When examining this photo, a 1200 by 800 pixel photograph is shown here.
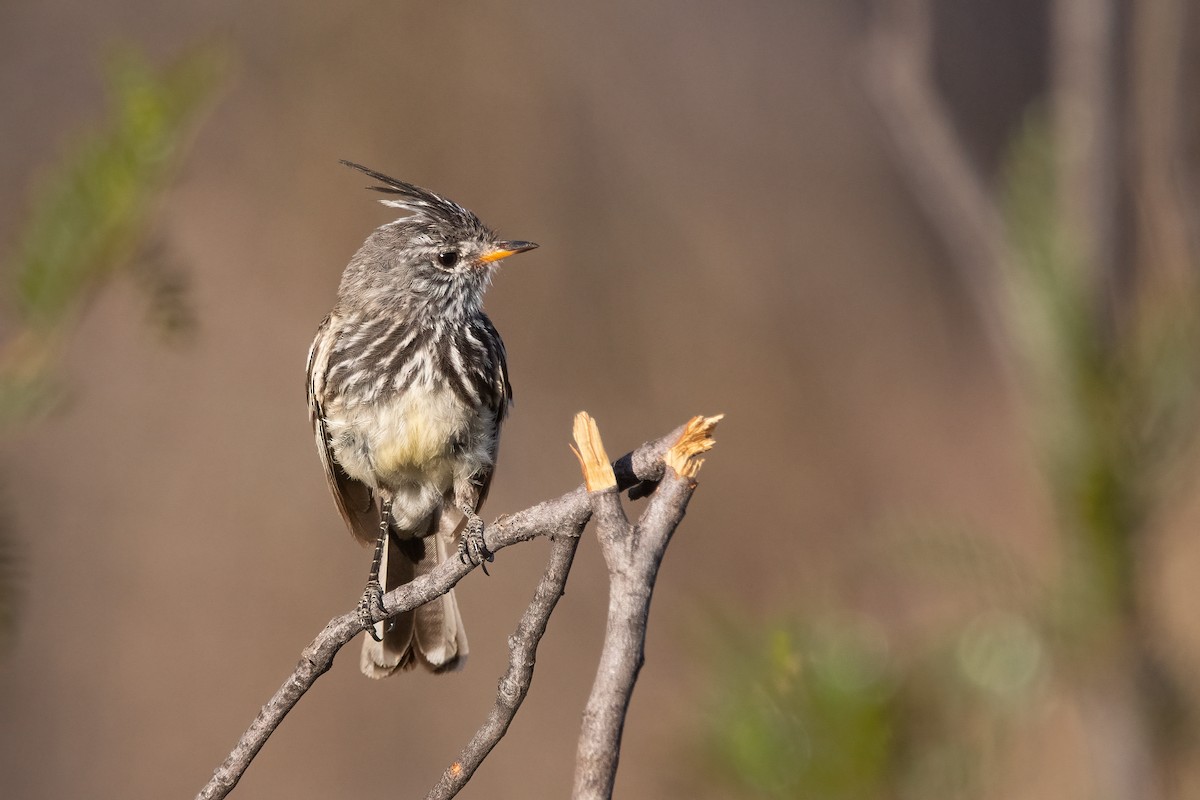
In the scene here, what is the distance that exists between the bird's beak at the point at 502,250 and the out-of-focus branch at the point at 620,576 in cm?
246

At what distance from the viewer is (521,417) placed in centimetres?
831

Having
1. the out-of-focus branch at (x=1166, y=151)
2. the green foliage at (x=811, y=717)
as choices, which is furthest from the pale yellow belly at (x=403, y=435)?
the out-of-focus branch at (x=1166, y=151)

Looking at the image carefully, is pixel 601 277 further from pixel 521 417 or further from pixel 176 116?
pixel 176 116

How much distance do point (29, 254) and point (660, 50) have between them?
284 inches

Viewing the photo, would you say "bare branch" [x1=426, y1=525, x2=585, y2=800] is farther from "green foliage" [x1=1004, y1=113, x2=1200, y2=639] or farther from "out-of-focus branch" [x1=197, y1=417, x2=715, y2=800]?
"green foliage" [x1=1004, y1=113, x2=1200, y2=639]

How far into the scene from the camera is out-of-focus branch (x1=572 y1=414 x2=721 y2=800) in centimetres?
151

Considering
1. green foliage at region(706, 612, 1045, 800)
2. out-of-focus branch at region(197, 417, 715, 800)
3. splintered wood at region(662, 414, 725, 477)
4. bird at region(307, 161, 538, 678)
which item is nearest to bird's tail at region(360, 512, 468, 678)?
bird at region(307, 161, 538, 678)

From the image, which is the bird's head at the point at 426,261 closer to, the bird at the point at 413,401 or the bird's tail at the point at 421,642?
the bird at the point at 413,401

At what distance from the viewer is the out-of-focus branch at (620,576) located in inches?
59.5

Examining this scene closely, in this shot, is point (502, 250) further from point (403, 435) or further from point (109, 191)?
point (109, 191)

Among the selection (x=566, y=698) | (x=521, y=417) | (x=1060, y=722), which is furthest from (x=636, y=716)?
(x=1060, y=722)

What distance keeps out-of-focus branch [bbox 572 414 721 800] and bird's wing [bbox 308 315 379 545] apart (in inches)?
92.9

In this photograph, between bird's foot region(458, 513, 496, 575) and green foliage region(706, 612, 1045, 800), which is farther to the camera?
bird's foot region(458, 513, 496, 575)

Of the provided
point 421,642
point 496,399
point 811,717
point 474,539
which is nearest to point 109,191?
point 811,717
